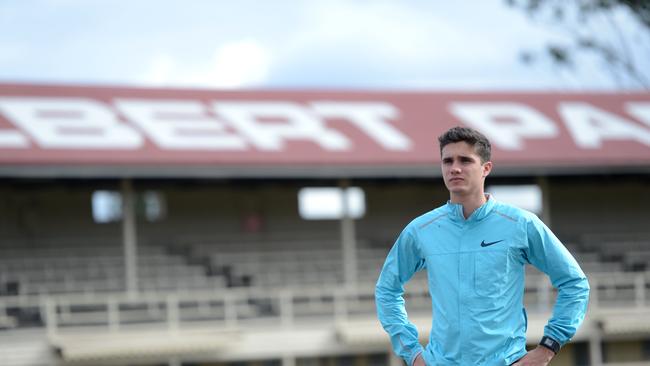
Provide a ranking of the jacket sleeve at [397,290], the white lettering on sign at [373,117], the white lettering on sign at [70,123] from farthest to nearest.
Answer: the white lettering on sign at [373,117], the white lettering on sign at [70,123], the jacket sleeve at [397,290]

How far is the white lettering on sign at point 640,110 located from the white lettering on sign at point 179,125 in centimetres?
927

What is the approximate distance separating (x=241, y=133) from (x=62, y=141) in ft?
11.6

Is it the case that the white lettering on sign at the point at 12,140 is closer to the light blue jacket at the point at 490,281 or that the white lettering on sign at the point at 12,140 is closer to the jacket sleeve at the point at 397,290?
the jacket sleeve at the point at 397,290

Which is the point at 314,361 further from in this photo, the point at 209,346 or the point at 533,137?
the point at 533,137

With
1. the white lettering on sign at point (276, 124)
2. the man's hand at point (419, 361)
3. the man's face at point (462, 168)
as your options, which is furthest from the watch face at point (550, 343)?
the white lettering on sign at point (276, 124)

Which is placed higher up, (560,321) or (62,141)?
(62,141)

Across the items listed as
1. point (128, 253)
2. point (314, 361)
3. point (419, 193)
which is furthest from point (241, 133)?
point (419, 193)

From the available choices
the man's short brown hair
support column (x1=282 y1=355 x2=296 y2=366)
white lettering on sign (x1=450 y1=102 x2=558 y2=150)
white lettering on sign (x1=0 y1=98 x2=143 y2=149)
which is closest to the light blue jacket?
the man's short brown hair

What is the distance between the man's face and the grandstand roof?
52.4ft

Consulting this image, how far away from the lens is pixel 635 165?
2236cm

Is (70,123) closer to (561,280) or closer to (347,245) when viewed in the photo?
(347,245)

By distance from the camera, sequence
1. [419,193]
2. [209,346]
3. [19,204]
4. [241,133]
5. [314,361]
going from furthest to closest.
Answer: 1. [419,193]
2. [19,204]
3. [241,133]
4. [314,361]
5. [209,346]

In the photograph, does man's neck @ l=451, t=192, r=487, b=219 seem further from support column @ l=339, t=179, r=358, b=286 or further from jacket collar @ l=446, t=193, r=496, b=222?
support column @ l=339, t=179, r=358, b=286

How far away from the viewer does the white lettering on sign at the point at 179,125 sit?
2069cm
